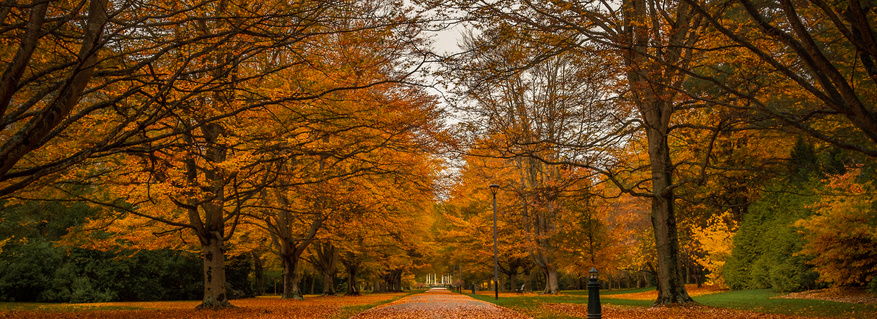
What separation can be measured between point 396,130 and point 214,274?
24.1 ft

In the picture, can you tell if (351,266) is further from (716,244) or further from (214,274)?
(716,244)

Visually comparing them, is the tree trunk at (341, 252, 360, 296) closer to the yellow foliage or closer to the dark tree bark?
the dark tree bark

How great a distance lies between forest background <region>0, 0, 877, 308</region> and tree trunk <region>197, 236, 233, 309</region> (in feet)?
0.19

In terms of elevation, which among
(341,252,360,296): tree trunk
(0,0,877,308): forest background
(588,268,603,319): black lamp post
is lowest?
(341,252,360,296): tree trunk

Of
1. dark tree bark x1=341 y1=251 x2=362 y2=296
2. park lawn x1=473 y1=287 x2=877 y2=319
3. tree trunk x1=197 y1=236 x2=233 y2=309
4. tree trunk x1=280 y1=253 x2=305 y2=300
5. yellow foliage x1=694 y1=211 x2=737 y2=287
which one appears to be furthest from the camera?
dark tree bark x1=341 y1=251 x2=362 y2=296

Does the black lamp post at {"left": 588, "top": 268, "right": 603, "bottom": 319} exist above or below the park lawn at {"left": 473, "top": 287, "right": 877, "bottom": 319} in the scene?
above

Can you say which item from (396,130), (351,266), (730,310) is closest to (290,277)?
(351,266)

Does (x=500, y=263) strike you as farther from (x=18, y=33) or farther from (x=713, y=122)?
(x=18, y=33)

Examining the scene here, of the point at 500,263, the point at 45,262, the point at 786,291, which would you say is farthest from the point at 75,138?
the point at 500,263

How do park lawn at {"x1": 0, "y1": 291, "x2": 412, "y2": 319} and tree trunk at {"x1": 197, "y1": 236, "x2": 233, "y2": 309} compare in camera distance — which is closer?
park lawn at {"x1": 0, "y1": 291, "x2": 412, "y2": 319}

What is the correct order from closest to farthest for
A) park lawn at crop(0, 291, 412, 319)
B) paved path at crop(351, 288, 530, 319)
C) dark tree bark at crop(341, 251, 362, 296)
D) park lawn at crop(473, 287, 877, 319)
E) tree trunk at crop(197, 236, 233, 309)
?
park lawn at crop(473, 287, 877, 319) → paved path at crop(351, 288, 530, 319) → park lawn at crop(0, 291, 412, 319) → tree trunk at crop(197, 236, 233, 309) → dark tree bark at crop(341, 251, 362, 296)

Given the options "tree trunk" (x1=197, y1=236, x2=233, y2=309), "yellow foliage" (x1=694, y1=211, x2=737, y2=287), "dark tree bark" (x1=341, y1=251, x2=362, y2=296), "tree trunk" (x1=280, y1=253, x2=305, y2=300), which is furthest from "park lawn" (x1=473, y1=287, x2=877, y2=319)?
"dark tree bark" (x1=341, y1=251, x2=362, y2=296)

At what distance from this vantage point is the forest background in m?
6.74

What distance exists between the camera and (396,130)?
12.7m
